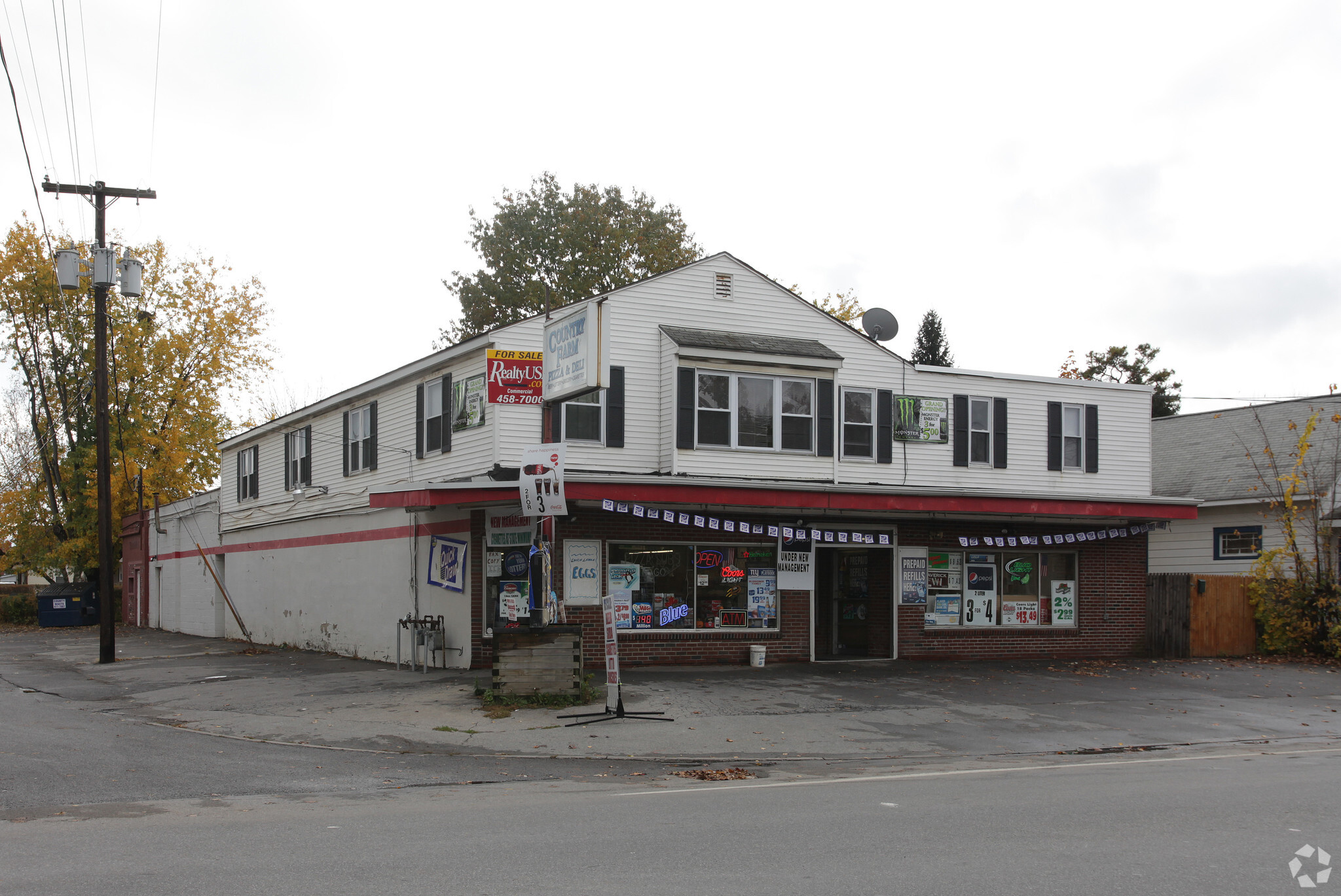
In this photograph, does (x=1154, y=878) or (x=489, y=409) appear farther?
(x=489, y=409)

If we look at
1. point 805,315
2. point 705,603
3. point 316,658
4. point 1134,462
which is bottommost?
point 316,658

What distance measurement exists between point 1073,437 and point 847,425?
6105 millimetres

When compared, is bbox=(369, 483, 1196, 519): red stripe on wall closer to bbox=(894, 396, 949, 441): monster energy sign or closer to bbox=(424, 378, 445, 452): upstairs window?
bbox=(424, 378, 445, 452): upstairs window

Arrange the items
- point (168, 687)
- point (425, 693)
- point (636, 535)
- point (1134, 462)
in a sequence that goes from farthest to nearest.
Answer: point (1134, 462)
point (636, 535)
point (168, 687)
point (425, 693)

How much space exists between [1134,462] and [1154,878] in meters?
20.2

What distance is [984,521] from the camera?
72.5 ft

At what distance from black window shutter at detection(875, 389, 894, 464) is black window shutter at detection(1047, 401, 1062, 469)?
4171mm

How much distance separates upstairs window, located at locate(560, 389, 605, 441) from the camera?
64.0ft

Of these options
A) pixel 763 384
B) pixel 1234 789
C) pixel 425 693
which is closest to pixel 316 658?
pixel 425 693

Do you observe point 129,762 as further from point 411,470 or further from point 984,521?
point 984,521

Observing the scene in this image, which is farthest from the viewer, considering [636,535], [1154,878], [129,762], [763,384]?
[763,384]

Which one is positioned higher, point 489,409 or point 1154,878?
point 489,409

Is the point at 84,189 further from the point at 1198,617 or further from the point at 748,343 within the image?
the point at 1198,617

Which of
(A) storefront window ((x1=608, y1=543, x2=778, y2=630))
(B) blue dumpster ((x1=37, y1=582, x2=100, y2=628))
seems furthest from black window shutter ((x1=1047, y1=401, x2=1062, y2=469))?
(B) blue dumpster ((x1=37, y1=582, x2=100, y2=628))
